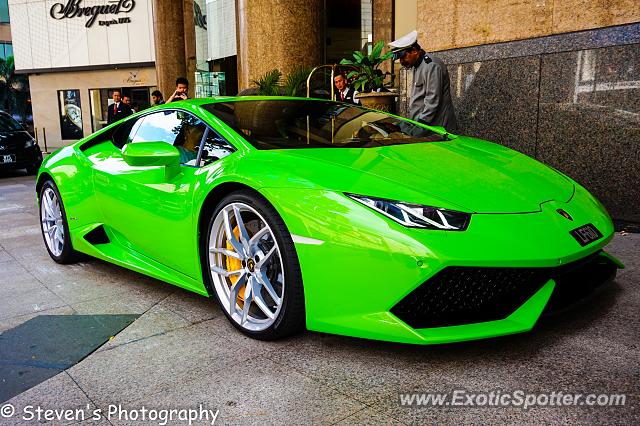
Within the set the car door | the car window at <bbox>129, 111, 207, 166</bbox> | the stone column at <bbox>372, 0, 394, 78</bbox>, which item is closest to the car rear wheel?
the car door

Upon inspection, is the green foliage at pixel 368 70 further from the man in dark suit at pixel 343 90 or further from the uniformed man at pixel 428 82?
the uniformed man at pixel 428 82

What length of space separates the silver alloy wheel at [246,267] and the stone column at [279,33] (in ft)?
20.5

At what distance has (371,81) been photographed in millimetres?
8180

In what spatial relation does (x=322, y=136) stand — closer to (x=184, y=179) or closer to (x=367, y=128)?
(x=367, y=128)

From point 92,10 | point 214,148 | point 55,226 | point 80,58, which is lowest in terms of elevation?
point 55,226

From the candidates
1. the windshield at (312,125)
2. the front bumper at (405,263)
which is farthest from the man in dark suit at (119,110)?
the front bumper at (405,263)

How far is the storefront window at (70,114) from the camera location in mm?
30625

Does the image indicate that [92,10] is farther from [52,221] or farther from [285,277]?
[285,277]

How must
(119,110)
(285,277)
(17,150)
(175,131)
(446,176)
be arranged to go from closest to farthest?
(285,277), (446,176), (175,131), (119,110), (17,150)

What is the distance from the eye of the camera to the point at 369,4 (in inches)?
720

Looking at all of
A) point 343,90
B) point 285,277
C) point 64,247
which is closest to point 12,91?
point 343,90

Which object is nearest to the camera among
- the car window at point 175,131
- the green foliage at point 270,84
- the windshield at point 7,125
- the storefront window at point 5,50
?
the car window at point 175,131

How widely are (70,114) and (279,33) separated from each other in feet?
83.3

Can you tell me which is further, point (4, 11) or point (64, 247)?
point (4, 11)
